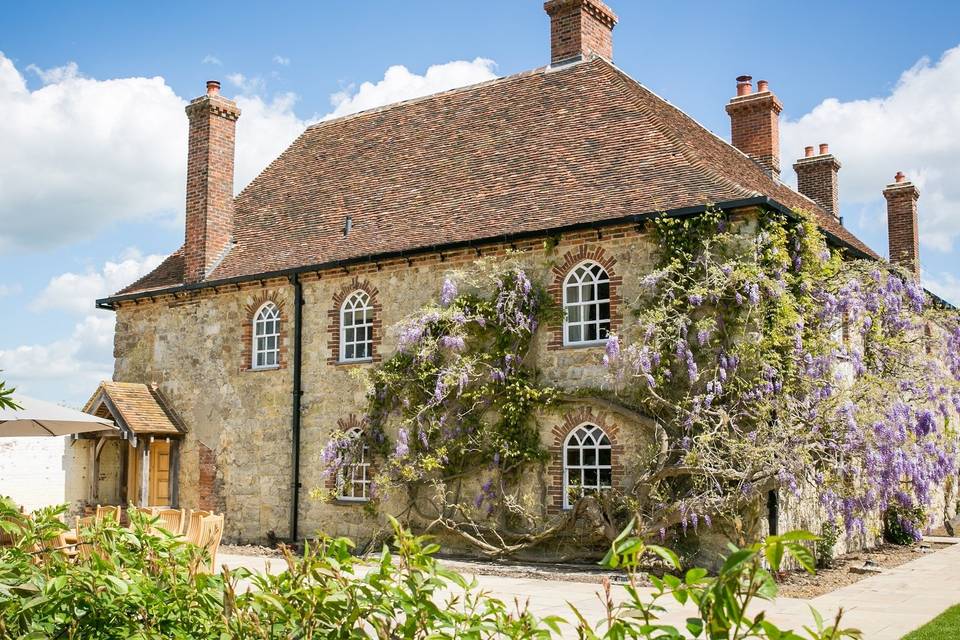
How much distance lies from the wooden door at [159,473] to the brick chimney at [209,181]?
359 cm

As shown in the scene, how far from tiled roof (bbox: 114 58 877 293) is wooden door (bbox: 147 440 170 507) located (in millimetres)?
3521

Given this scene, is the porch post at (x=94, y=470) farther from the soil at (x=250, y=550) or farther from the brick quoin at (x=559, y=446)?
the brick quoin at (x=559, y=446)

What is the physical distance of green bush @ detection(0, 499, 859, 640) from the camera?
104 inches

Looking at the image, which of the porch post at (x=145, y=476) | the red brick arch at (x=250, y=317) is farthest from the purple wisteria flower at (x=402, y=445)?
the porch post at (x=145, y=476)

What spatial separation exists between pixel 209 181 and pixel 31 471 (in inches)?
401

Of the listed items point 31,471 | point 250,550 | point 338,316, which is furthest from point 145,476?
point 31,471

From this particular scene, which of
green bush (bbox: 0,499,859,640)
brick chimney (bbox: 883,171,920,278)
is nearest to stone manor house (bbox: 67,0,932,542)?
brick chimney (bbox: 883,171,920,278)

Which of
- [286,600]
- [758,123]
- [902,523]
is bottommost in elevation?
[902,523]

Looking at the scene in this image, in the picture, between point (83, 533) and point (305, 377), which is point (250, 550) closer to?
point (305, 377)

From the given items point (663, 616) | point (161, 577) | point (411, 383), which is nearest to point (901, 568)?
point (663, 616)

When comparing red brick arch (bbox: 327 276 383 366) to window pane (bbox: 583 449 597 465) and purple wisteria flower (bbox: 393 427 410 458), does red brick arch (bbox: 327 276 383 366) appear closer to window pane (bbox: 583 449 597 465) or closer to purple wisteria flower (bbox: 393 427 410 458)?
purple wisteria flower (bbox: 393 427 410 458)

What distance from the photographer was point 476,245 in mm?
15836

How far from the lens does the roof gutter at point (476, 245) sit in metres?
13.7

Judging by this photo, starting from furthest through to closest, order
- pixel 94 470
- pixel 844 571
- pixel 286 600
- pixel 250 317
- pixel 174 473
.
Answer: pixel 94 470, pixel 174 473, pixel 250 317, pixel 844 571, pixel 286 600
